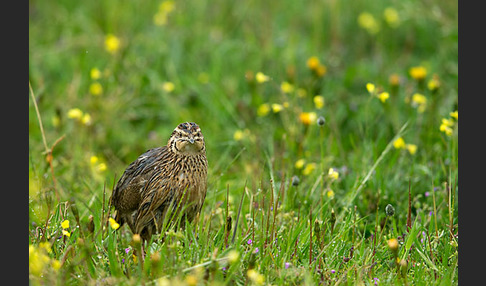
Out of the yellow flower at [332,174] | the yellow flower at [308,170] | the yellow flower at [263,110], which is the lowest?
the yellow flower at [308,170]

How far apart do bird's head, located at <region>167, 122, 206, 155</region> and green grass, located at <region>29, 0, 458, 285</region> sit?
1.29 feet

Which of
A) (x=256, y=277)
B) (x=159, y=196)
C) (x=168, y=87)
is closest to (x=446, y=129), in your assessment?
(x=159, y=196)

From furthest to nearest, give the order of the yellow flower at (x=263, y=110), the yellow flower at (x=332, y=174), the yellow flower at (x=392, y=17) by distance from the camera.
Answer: the yellow flower at (x=392, y=17) → the yellow flower at (x=263, y=110) → the yellow flower at (x=332, y=174)

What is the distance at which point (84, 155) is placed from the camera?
648 cm

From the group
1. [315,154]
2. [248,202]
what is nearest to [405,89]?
[315,154]

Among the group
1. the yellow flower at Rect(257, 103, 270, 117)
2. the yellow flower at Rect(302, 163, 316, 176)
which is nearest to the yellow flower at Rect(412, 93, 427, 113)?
the yellow flower at Rect(302, 163, 316, 176)

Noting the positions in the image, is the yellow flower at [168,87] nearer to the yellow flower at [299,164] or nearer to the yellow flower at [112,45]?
the yellow flower at [112,45]

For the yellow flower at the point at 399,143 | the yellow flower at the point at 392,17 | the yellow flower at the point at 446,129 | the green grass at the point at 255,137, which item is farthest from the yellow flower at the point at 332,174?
the yellow flower at the point at 392,17

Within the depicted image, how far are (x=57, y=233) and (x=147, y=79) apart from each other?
3.48 metres

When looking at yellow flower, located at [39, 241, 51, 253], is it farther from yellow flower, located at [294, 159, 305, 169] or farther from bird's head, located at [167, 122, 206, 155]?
yellow flower, located at [294, 159, 305, 169]

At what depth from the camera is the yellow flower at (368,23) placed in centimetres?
854

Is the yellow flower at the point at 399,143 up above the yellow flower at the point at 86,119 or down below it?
below

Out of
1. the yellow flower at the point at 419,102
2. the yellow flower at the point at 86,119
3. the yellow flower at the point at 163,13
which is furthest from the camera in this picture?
the yellow flower at the point at 163,13

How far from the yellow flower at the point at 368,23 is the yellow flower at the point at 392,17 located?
133mm
